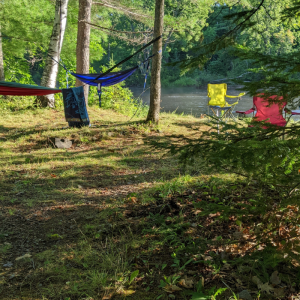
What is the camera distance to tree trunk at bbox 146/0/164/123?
4.75 metres

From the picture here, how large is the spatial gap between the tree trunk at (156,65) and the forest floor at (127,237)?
6.17ft

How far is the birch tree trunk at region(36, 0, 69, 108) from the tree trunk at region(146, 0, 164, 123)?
7.22ft

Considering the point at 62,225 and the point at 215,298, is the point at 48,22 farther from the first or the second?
the point at 215,298

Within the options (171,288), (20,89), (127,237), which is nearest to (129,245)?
(127,237)

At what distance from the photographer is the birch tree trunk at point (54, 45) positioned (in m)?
5.85

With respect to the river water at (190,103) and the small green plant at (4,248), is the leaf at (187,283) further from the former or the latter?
the river water at (190,103)

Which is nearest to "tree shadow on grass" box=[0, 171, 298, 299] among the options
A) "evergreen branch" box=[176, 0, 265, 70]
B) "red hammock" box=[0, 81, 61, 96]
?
"evergreen branch" box=[176, 0, 265, 70]

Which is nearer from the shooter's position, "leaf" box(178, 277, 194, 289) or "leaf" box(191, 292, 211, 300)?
"leaf" box(191, 292, 211, 300)

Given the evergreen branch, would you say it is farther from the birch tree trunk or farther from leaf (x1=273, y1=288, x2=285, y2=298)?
the birch tree trunk

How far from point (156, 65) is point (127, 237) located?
368 cm

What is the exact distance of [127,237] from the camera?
5.85 feet

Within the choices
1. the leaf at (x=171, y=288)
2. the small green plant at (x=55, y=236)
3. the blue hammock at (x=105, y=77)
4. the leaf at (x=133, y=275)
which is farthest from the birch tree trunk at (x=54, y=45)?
the leaf at (x=171, y=288)

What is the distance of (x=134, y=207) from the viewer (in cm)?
216

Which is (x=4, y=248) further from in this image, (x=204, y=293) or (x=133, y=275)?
(x=204, y=293)
